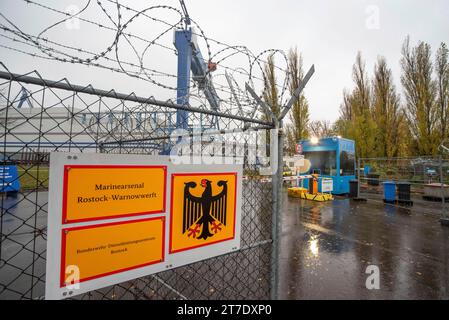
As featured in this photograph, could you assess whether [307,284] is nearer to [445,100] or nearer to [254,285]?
[254,285]

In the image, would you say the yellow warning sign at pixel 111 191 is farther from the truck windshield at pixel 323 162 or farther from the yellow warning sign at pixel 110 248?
the truck windshield at pixel 323 162

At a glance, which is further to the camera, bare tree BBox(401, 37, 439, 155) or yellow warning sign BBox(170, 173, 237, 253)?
bare tree BBox(401, 37, 439, 155)

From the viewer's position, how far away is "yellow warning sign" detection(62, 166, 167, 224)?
1.30 metres

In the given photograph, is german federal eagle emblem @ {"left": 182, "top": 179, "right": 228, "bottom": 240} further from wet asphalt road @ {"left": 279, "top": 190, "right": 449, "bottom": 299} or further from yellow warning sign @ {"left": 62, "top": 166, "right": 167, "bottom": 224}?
wet asphalt road @ {"left": 279, "top": 190, "right": 449, "bottom": 299}

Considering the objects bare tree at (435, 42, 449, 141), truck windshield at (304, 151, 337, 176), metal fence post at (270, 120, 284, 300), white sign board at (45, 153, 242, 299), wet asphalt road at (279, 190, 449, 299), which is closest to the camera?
white sign board at (45, 153, 242, 299)

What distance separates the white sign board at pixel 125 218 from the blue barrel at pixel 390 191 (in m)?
12.0

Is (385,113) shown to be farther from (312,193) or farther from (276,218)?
(276,218)

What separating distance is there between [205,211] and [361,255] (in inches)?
167

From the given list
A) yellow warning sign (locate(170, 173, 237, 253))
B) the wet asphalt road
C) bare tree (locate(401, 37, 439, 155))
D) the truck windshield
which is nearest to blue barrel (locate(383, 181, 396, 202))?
the truck windshield

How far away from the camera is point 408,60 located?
61.0 feet

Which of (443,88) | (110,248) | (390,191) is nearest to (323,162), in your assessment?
(390,191)

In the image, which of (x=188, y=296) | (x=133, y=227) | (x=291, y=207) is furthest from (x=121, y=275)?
(x=291, y=207)

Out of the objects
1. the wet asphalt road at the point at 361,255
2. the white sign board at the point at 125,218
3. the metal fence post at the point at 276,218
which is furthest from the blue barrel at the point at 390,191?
the white sign board at the point at 125,218
